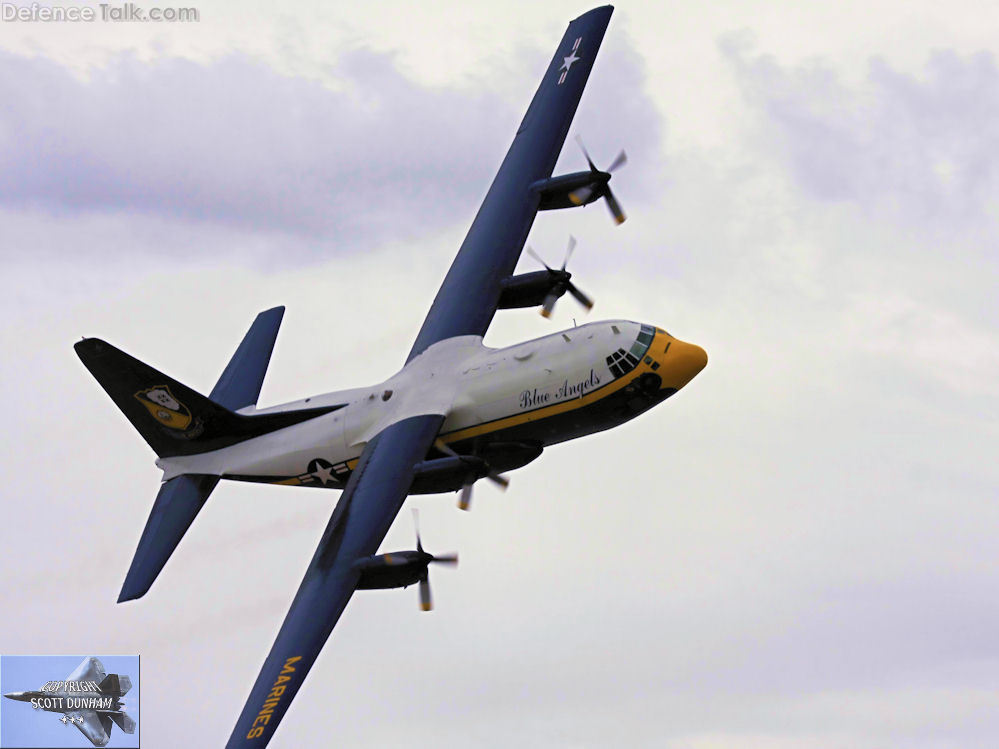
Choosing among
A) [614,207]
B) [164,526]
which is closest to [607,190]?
[614,207]

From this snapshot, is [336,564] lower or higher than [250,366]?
lower

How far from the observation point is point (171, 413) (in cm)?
6228

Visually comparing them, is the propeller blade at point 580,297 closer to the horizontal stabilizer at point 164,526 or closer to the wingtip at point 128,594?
the horizontal stabilizer at point 164,526

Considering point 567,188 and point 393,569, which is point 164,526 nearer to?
point 393,569

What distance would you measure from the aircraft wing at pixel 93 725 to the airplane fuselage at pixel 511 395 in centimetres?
1159

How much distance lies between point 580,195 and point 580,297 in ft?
15.6

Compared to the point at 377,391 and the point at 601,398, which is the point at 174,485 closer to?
the point at 377,391

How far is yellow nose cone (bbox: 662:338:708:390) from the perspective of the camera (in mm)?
57000

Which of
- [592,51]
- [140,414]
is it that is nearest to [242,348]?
[140,414]

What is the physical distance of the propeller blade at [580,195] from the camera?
211 ft

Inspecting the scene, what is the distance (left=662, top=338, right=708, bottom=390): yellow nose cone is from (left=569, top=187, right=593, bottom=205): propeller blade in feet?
31.1

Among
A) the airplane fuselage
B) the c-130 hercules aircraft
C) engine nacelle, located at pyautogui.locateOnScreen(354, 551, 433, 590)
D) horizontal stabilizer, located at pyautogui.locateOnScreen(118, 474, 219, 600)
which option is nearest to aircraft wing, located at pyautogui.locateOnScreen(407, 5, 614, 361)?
the c-130 hercules aircraft

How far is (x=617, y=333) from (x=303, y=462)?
12.6 m

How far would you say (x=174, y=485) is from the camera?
62.3 m
